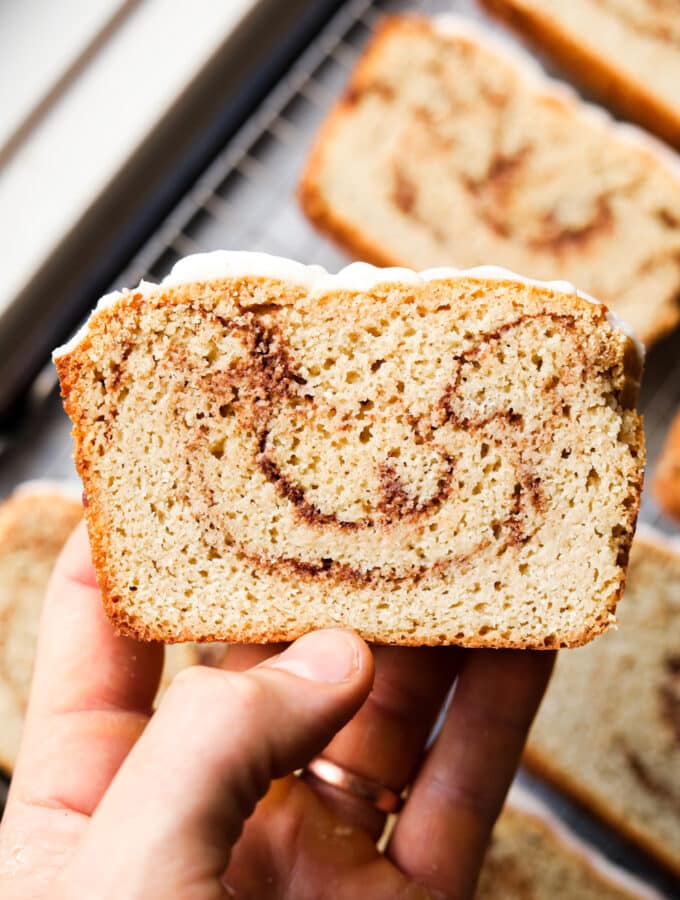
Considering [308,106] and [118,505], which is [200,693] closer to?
[118,505]

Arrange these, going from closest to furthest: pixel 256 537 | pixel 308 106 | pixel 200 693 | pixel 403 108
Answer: pixel 200 693 < pixel 256 537 < pixel 403 108 < pixel 308 106

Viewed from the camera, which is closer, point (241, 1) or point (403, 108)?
point (241, 1)

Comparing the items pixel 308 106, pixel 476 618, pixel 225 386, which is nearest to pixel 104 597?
pixel 225 386

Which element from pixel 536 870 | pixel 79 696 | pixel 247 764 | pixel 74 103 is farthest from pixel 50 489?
pixel 536 870

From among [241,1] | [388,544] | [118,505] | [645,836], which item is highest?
[241,1]

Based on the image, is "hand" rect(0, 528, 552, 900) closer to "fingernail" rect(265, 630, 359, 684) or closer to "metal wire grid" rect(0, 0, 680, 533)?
"fingernail" rect(265, 630, 359, 684)

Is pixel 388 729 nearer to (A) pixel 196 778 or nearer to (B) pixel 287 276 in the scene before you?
(A) pixel 196 778

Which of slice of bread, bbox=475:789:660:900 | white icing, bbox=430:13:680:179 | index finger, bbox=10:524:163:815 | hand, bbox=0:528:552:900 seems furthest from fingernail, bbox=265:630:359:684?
white icing, bbox=430:13:680:179
